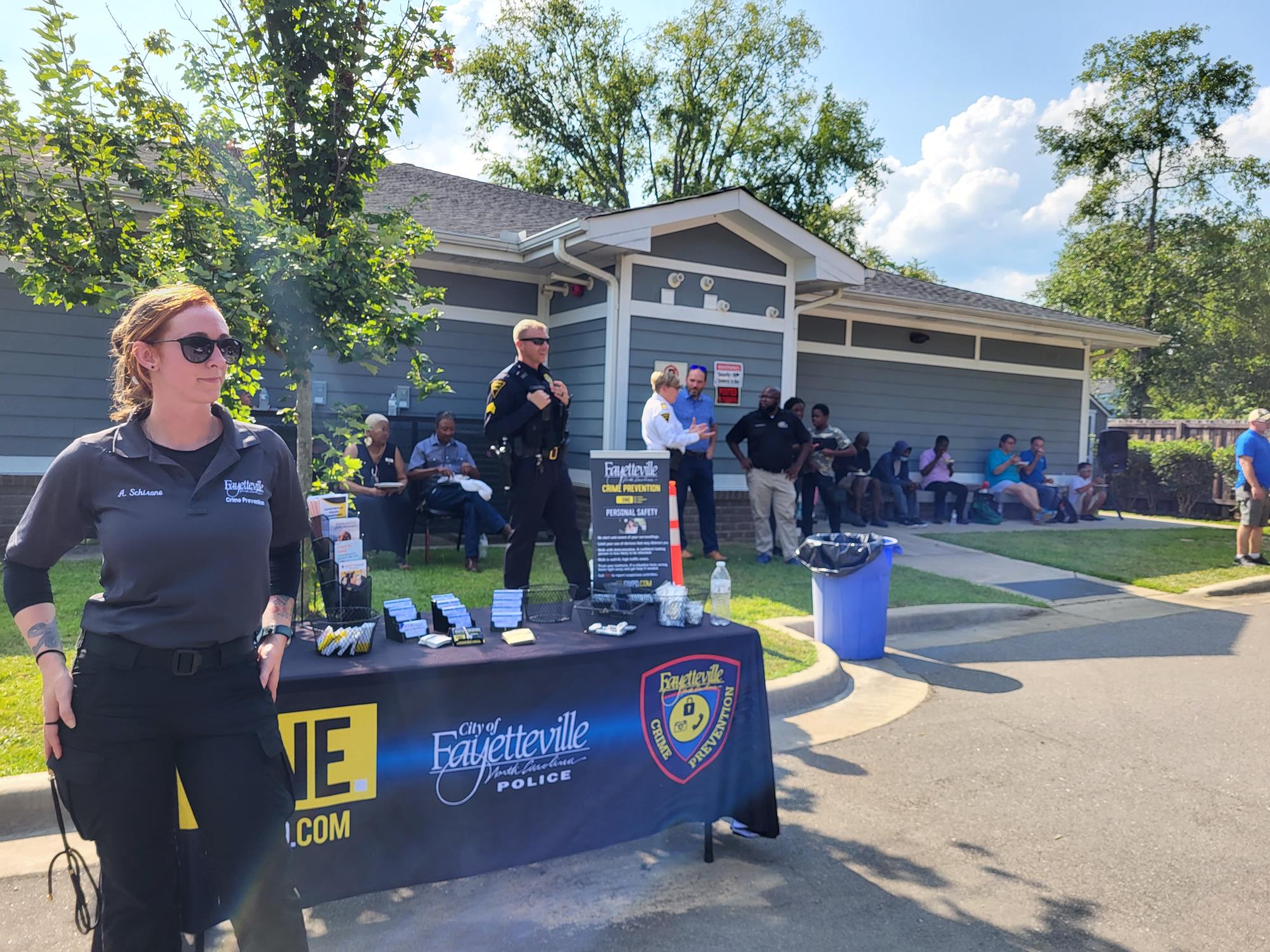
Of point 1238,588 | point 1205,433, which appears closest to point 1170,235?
point 1205,433

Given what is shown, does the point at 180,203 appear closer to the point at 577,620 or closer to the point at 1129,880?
the point at 577,620

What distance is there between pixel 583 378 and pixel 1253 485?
326 inches

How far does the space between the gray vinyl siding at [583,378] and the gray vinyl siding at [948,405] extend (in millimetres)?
4021

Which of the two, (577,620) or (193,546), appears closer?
(193,546)

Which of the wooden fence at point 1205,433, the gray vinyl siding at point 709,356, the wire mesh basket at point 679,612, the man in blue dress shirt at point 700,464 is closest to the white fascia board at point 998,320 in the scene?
the gray vinyl siding at point 709,356

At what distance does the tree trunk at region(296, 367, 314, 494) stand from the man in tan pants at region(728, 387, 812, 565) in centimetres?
567

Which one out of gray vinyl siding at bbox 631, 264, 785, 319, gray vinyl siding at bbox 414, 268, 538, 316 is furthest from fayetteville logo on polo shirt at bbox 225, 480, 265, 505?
gray vinyl siding at bbox 414, 268, 538, 316

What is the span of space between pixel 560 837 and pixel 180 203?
346 centimetres

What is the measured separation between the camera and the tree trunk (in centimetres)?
462

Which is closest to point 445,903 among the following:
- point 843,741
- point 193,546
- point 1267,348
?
point 193,546

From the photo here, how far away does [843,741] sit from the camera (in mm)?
4883

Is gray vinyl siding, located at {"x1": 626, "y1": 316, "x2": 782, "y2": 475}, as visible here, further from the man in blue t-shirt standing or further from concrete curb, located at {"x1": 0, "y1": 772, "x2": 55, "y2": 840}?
concrete curb, located at {"x1": 0, "y1": 772, "x2": 55, "y2": 840}

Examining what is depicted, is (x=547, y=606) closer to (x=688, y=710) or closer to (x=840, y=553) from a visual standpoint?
(x=688, y=710)

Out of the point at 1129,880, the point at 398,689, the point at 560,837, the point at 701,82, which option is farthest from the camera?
the point at 701,82
